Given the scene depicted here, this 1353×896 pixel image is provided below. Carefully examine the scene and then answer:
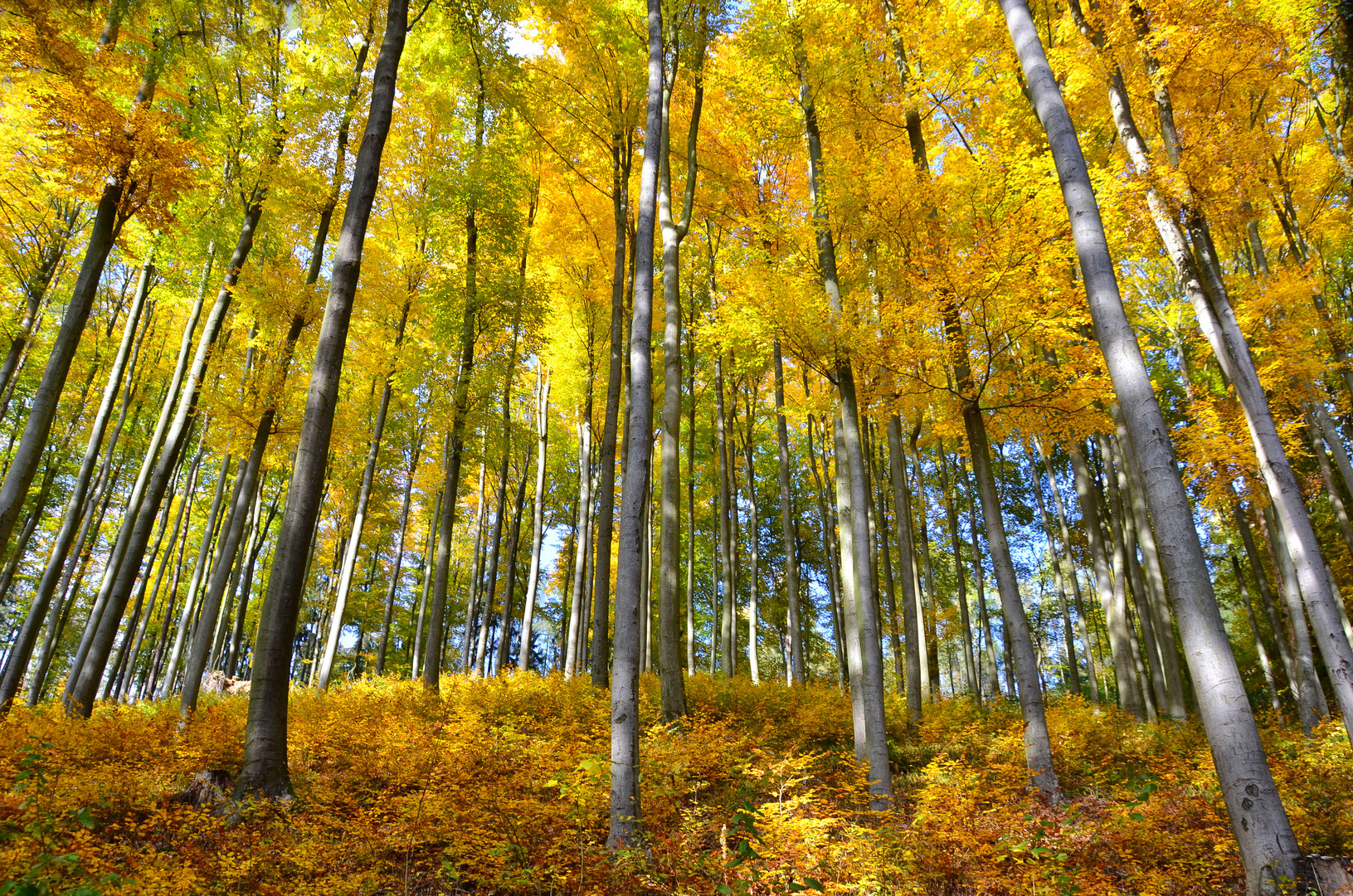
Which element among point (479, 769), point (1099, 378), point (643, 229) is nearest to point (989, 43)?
point (1099, 378)

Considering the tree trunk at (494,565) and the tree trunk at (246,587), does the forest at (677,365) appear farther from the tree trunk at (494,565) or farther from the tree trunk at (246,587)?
the tree trunk at (246,587)

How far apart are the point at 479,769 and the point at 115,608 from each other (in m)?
5.74

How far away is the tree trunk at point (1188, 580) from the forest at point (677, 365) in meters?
0.02

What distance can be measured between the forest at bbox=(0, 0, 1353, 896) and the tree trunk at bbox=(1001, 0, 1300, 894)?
0.08 feet

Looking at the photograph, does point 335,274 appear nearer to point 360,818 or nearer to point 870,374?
point 360,818

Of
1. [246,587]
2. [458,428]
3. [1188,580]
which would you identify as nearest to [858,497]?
[1188,580]

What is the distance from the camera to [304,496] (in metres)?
5.51

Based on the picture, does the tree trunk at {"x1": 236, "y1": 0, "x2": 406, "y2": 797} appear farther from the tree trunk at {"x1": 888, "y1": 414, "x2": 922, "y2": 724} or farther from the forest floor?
the tree trunk at {"x1": 888, "y1": 414, "x2": 922, "y2": 724}

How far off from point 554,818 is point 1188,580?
459 cm

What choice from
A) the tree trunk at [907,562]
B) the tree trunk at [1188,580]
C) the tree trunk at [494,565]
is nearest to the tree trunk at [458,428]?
the tree trunk at [494,565]

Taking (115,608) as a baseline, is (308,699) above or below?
below

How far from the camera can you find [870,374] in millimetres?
8125

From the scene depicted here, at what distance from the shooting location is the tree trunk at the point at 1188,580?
3512mm

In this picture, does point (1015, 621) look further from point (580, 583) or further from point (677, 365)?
point (580, 583)
